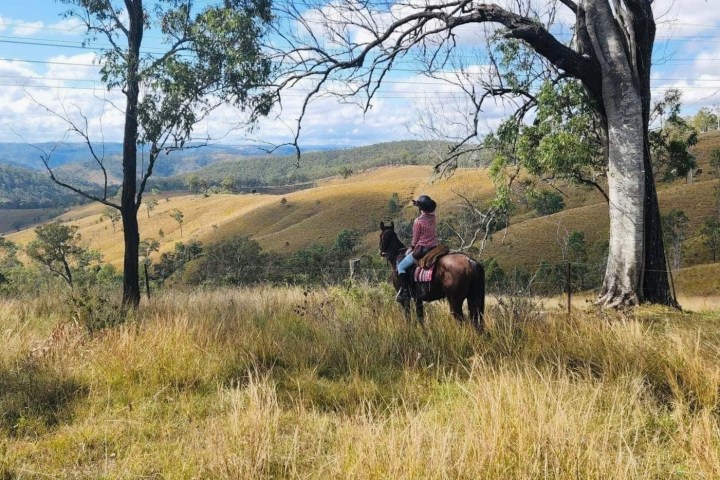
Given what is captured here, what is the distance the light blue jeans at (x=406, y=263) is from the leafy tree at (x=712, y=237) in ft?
184

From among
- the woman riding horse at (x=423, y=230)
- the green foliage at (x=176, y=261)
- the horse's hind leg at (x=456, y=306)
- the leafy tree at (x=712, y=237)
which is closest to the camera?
the horse's hind leg at (x=456, y=306)

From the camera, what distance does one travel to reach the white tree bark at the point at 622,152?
981 centimetres

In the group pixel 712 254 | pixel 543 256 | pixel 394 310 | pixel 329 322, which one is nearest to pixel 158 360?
pixel 329 322

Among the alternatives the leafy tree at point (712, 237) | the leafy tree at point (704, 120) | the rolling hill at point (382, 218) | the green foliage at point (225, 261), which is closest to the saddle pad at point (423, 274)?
the rolling hill at point (382, 218)

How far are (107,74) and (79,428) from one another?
26.3 feet

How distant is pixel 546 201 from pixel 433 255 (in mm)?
16412

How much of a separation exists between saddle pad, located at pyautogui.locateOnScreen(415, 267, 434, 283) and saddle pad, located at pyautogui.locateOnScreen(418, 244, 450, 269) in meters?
0.07

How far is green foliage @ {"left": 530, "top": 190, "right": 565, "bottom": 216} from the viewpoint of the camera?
45.5 feet

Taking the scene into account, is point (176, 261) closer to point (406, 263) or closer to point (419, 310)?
point (406, 263)

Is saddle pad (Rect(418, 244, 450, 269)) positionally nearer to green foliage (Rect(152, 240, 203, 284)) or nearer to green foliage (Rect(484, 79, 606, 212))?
green foliage (Rect(484, 79, 606, 212))

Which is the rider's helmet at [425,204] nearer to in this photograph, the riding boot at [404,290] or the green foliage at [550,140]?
the riding boot at [404,290]

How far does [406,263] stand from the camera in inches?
328

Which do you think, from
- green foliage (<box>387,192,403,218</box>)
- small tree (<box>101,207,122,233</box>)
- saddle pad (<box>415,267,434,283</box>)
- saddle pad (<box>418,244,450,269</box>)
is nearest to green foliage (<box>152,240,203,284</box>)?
small tree (<box>101,207,122,233</box>)

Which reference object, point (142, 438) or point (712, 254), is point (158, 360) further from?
point (712, 254)
